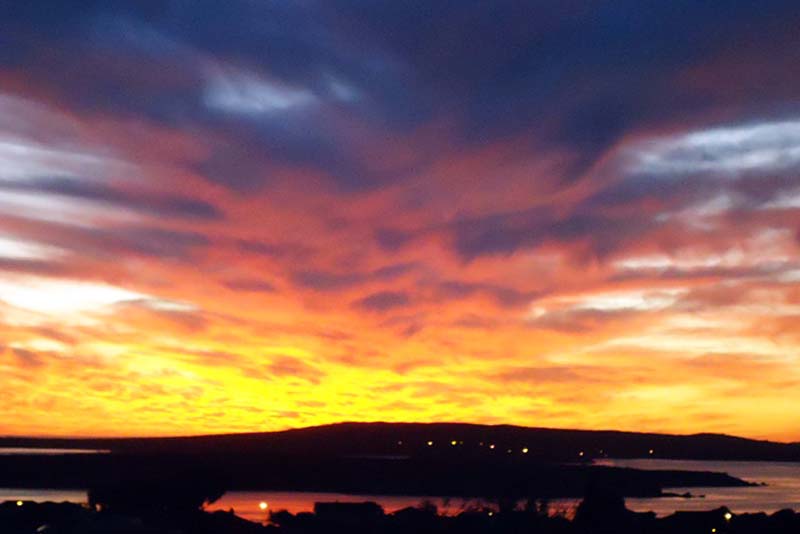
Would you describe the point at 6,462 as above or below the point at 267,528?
above

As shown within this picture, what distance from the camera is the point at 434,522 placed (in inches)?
1998

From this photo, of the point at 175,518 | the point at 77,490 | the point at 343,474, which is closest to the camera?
the point at 175,518

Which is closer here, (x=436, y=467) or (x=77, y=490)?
(x=77, y=490)

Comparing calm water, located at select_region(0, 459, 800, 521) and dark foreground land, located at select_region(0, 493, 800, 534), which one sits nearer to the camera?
dark foreground land, located at select_region(0, 493, 800, 534)

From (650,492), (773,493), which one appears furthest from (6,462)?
(773,493)

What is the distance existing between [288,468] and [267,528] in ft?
347

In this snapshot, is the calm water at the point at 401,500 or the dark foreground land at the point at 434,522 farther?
the calm water at the point at 401,500

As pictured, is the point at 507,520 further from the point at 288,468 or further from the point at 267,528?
the point at 288,468

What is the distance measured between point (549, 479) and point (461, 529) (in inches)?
3278

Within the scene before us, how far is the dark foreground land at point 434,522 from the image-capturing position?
47844mm

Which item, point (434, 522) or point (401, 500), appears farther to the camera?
point (401, 500)

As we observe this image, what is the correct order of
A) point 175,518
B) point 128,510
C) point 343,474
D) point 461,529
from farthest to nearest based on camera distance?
point 343,474 → point 128,510 → point 175,518 → point 461,529

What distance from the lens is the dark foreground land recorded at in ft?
157

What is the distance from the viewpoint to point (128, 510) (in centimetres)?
5691
